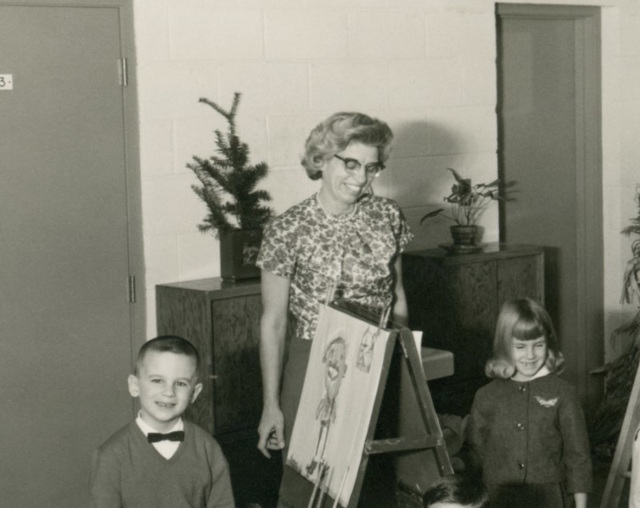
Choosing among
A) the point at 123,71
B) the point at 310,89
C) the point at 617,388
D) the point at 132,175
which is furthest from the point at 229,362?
the point at 617,388

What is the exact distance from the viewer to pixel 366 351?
9.25 feet

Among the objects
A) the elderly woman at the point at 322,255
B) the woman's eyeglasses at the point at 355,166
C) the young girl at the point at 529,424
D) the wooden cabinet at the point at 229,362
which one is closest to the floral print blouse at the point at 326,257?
the elderly woman at the point at 322,255

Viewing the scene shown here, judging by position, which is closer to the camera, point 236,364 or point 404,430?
point 404,430

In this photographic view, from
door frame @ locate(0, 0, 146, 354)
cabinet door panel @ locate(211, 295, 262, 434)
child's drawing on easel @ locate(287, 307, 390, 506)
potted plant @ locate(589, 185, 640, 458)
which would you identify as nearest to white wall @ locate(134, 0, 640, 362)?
door frame @ locate(0, 0, 146, 354)

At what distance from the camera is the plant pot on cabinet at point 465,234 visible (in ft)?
16.4

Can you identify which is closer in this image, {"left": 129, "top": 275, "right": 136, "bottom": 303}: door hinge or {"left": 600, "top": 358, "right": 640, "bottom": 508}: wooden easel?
{"left": 600, "top": 358, "right": 640, "bottom": 508}: wooden easel

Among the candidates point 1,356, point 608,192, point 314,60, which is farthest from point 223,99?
point 608,192

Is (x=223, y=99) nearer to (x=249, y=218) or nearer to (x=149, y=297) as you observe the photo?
(x=249, y=218)

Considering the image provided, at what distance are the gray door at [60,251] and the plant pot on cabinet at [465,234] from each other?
1.51 m

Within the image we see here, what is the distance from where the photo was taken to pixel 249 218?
437cm

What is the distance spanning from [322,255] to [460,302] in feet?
5.42

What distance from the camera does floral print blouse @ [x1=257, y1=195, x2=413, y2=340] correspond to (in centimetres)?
333

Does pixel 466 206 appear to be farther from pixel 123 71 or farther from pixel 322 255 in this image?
pixel 322 255

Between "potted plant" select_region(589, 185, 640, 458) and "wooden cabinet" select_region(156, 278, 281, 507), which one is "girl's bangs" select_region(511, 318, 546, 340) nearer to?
"wooden cabinet" select_region(156, 278, 281, 507)
